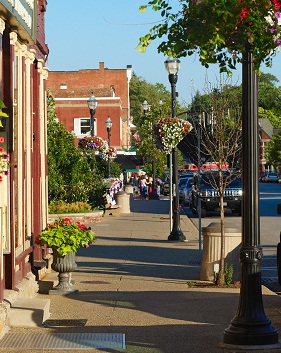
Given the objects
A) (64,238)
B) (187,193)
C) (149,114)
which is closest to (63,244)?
(64,238)

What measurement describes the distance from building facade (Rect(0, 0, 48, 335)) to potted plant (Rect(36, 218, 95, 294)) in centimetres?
35

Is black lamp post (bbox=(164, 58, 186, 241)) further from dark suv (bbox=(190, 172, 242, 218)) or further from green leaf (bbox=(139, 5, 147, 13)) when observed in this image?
green leaf (bbox=(139, 5, 147, 13))

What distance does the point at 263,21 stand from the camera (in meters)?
9.03

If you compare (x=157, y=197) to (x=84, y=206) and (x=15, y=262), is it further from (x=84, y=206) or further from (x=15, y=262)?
(x=15, y=262)

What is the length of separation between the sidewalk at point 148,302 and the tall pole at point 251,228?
426 mm

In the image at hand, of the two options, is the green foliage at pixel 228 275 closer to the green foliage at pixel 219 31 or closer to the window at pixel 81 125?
the green foliage at pixel 219 31

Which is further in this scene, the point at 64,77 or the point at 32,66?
the point at 64,77

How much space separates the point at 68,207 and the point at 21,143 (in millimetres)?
19930

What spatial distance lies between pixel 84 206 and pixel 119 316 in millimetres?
21786

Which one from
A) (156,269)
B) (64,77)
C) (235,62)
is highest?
(64,77)

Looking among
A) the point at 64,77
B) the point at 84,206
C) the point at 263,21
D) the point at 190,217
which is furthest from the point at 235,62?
the point at 64,77

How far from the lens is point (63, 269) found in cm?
1462

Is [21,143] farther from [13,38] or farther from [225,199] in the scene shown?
[225,199]

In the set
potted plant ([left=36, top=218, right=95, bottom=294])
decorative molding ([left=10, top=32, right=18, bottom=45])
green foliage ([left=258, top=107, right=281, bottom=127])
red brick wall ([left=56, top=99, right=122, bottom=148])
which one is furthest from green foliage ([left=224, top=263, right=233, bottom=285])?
green foliage ([left=258, top=107, right=281, bottom=127])
